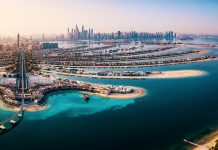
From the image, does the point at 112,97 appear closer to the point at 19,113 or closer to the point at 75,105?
the point at 75,105

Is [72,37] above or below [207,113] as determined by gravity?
above

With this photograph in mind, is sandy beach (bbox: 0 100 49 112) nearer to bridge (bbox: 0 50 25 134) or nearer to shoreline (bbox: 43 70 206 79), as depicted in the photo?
bridge (bbox: 0 50 25 134)

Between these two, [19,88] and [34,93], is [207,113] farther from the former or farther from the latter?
[19,88]

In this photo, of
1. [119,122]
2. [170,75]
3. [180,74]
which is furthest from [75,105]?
[180,74]

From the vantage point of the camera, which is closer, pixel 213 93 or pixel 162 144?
pixel 162 144

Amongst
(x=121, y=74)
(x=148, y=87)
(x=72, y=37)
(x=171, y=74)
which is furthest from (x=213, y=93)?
(x=72, y=37)

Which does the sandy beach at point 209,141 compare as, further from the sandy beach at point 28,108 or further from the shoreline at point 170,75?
the shoreline at point 170,75

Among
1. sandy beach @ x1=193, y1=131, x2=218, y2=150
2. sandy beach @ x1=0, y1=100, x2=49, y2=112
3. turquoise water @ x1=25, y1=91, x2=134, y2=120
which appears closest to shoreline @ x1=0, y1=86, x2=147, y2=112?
sandy beach @ x1=0, y1=100, x2=49, y2=112

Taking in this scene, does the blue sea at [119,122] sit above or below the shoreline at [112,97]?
below

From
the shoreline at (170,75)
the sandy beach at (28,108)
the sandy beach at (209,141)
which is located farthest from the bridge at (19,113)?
the sandy beach at (209,141)
